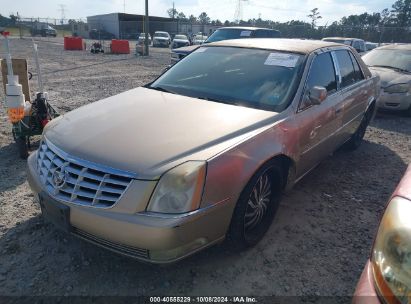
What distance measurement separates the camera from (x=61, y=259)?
2625 mm

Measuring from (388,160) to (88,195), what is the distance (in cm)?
454

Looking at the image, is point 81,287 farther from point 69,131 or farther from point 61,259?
point 69,131

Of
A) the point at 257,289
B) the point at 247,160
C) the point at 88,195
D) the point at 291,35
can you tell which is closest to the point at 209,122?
the point at 247,160

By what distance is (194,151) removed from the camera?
2266 millimetres

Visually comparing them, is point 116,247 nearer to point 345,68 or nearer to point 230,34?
point 345,68

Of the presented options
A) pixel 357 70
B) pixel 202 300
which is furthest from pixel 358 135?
pixel 202 300

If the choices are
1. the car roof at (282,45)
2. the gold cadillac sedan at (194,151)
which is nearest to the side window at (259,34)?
the car roof at (282,45)

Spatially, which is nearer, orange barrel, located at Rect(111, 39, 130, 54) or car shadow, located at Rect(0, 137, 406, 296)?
car shadow, located at Rect(0, 137, 406, 296)

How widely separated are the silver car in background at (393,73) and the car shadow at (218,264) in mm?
4312

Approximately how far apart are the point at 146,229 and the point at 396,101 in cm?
711

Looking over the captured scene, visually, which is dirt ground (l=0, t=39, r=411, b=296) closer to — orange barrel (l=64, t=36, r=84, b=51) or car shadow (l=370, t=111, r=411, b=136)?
car shadow (l=370, t=111, r=411, b=136)

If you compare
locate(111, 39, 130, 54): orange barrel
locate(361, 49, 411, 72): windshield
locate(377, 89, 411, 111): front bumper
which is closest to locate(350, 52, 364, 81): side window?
locate(377, 89, 411, 111): front bumper

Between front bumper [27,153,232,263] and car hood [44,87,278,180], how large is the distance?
0.27 metres

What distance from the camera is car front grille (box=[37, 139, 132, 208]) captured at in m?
2.12
